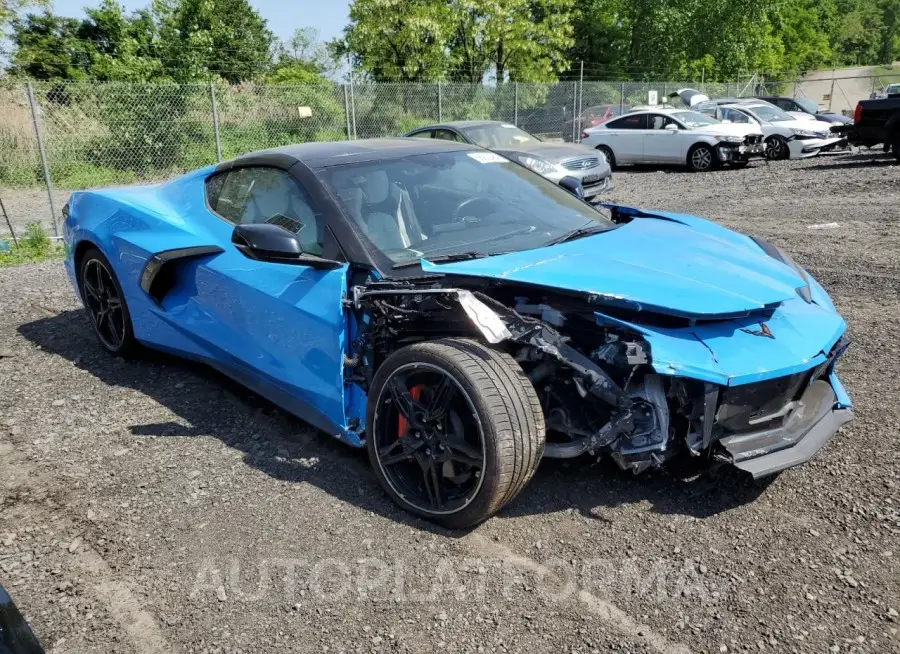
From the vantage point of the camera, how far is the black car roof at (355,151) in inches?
151

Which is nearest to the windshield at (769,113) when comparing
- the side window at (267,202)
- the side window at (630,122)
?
the side window at (630,122)

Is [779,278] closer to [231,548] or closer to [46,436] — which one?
[231,548]

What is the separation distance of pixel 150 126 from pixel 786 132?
14.0m

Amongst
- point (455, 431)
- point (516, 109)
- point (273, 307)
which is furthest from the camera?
point (516, 109)

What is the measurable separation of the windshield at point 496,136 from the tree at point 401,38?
1535cm

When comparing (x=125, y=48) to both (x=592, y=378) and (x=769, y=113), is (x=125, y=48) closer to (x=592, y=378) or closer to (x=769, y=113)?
(x=769, y=113)

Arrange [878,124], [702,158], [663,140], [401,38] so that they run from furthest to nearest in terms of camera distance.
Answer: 1. [401,38]
2. [663,140]
3. [702,158]
4. [878,124]

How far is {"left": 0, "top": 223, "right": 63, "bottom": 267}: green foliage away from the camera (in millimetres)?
9092

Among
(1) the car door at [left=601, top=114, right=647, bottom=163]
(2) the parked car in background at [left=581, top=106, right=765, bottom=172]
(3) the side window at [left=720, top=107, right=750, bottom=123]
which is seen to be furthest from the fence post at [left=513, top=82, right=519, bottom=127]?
(3) the side window at [left=720, top=107, right=750, bottom=123]

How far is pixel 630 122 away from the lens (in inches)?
701

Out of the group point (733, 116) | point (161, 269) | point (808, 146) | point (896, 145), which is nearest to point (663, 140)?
point (733, 116)

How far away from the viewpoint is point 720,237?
3955 millimetres

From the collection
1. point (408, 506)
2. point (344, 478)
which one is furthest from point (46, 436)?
point (408, 506)

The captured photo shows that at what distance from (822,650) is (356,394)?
6.48 feet
